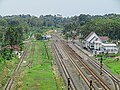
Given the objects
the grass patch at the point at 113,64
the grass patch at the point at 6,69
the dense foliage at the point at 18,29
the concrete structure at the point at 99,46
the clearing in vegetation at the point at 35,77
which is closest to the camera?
the clearing in vegetation at the point at 35,77

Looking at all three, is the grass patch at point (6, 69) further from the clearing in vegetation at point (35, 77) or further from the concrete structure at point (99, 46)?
the concrete structure at point (99, 46)

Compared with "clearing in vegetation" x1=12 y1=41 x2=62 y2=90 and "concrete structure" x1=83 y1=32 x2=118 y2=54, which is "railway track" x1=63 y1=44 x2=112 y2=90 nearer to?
"clearing in vegetation" x1=12 y1=41 x2=62 y2=90

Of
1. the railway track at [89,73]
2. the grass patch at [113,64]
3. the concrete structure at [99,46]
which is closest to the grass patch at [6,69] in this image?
the railway track at [89,73]

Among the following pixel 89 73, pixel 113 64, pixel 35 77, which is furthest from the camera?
pixel 113 64

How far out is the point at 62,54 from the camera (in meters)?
58.4

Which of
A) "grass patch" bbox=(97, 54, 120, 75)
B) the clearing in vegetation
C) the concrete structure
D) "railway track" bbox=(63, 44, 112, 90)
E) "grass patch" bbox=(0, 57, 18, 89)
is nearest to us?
the clearing in vegetation

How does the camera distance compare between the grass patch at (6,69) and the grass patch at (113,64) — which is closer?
the grass patch at (6,69)

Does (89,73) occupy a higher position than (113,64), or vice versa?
(89,73)

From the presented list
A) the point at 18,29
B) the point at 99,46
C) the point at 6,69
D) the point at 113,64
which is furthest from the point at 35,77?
the point at 18,29

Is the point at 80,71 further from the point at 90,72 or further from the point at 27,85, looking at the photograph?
the point at 27,85

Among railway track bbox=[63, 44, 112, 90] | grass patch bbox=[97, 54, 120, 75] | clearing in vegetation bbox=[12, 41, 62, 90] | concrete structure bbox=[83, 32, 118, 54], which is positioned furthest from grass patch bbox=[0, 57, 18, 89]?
concrete structure bbox=[83, 32, 118, 54]

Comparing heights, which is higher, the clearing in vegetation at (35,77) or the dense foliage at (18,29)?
the clearing in vegetation at (35,77)

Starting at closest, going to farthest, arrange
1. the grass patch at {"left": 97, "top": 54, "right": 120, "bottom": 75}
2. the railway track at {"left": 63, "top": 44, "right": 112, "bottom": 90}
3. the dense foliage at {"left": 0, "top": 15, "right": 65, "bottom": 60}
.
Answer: the railway track at {"left": 63, "top": 44, "right": 112, "bottom": 90} < the grass patch at {"left": 97, "top": 54, "right": 120, "bottom": 75} < the dense foliage at {"left": 0, "top": 15, "right": 65, "bottom": 60}

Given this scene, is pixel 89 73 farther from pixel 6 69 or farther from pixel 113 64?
pixel 6 69
